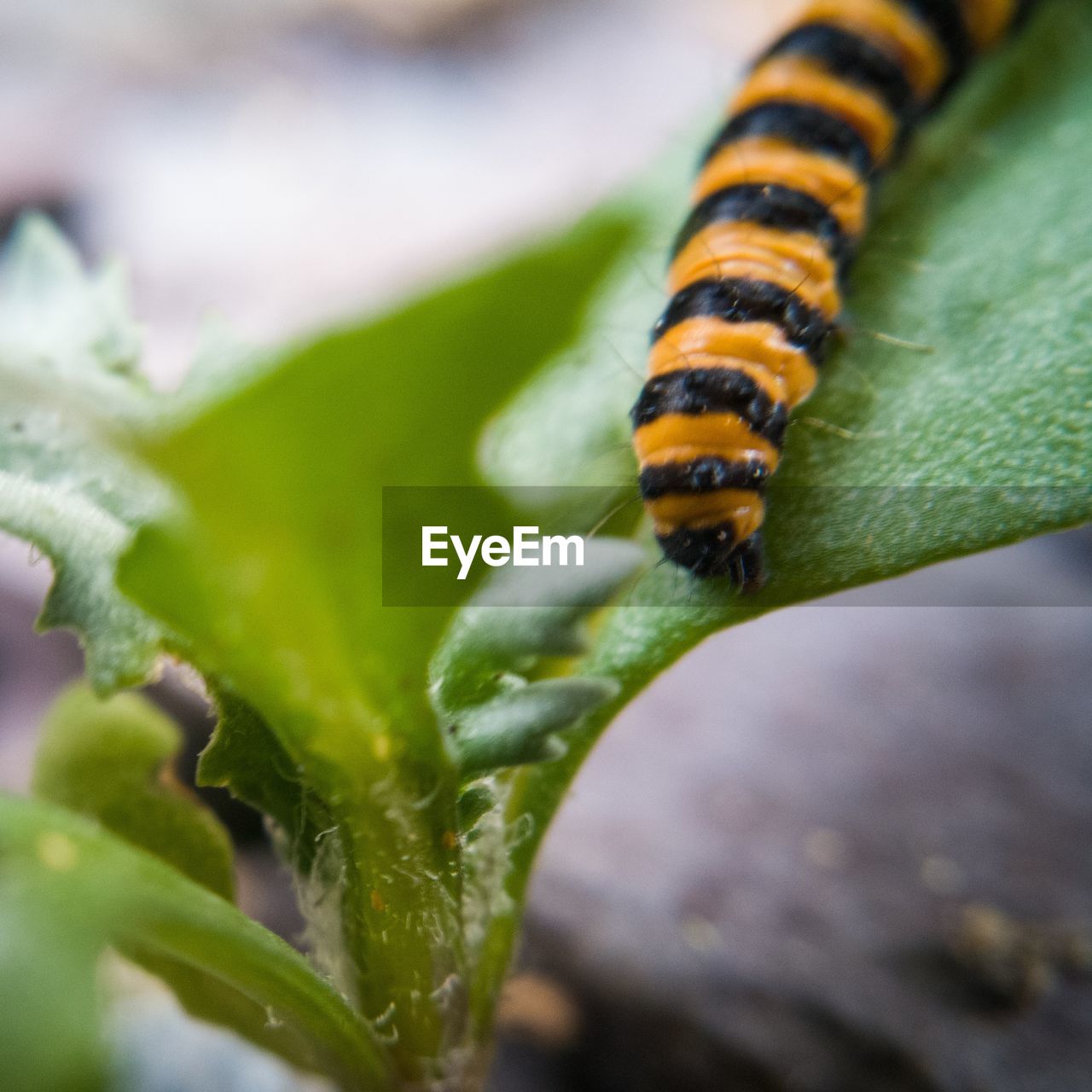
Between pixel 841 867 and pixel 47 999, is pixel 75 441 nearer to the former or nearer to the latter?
pixel 47 999

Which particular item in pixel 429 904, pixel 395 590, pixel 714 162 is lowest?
pixel 429 904

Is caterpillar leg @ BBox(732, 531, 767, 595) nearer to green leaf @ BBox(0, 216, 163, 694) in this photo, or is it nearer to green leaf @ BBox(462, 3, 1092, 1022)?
green leaf @ BBox(462, 3, 1092, 1022)

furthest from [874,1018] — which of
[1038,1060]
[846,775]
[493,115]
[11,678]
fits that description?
[493,115]

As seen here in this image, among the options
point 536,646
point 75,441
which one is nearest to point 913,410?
point 536,646

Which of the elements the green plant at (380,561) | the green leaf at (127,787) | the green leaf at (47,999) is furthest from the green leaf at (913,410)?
the green leaf at (47,999)

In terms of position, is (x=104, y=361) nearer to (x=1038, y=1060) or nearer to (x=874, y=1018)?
(x=874, y=1018)

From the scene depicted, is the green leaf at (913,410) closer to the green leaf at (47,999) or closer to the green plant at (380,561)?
the green plant at (380,561)
